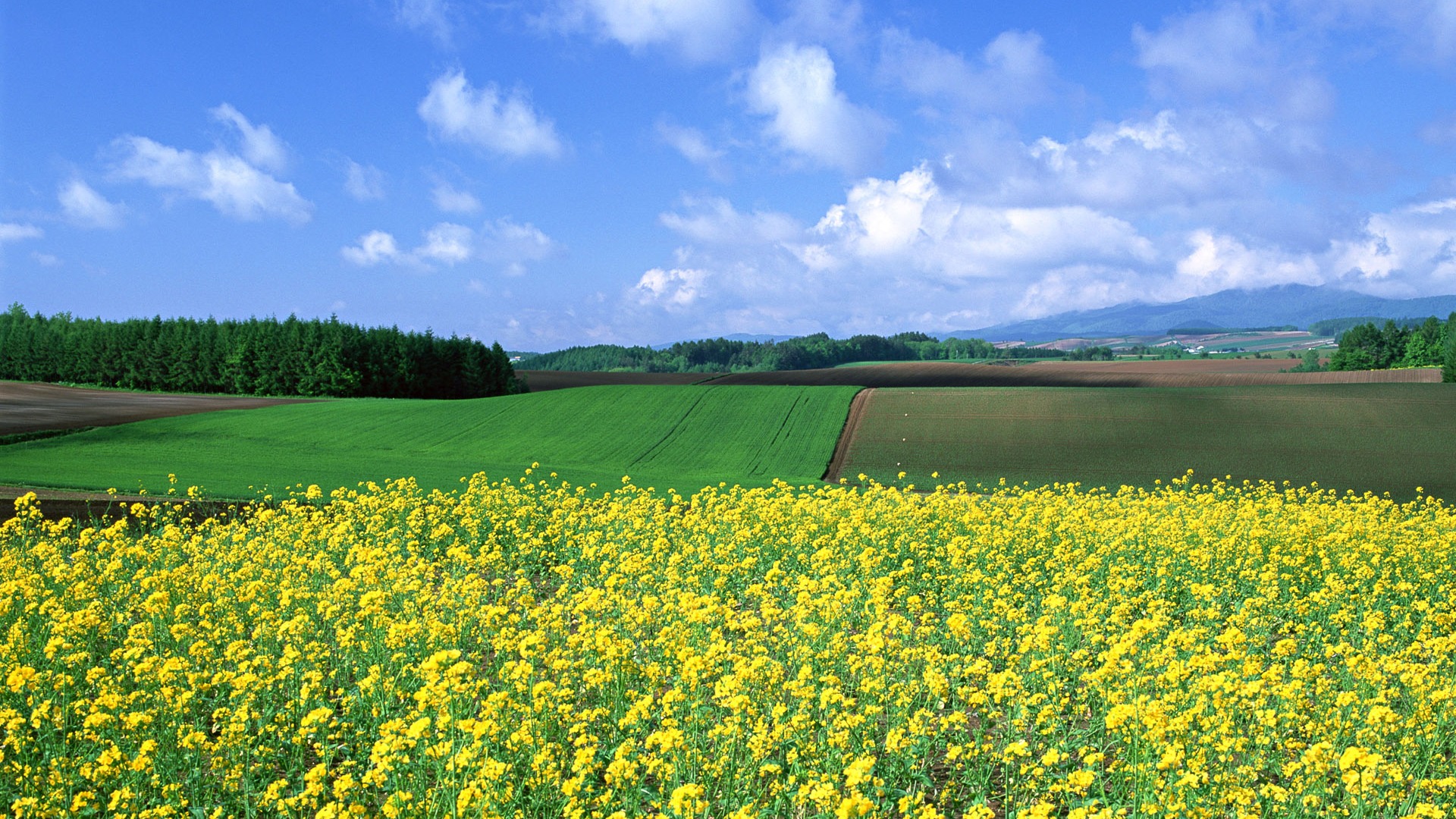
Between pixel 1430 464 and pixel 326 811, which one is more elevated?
pixel 326 811

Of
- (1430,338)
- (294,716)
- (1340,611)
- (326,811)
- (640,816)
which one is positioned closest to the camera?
(326,811)

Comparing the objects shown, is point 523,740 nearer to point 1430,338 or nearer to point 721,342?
point 1430,338

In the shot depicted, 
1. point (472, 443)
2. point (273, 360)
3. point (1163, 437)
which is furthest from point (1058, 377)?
point (273, 360)

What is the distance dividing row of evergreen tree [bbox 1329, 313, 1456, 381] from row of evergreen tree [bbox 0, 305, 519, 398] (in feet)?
307

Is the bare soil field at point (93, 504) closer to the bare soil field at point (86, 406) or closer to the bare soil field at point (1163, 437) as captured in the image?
the bare soil field at point (1163, 437)

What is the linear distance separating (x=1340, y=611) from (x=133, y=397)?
8085 cm

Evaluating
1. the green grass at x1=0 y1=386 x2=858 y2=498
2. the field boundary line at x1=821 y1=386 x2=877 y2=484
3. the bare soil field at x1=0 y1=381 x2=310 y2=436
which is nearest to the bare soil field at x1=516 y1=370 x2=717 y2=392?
the bare soil field at x1=0 y1=381 x2=310 y2=436

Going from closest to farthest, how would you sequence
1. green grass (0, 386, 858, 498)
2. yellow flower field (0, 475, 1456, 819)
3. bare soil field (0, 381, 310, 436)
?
yellow flower field (0, 475, 1456, 819), green grass (0, 386, 858, 498), bare soil field (0, 381, 310, 436)

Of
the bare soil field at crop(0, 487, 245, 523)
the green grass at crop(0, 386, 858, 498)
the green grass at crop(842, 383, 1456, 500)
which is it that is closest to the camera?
the bare soil field at crop(0, 487, 245, 523)

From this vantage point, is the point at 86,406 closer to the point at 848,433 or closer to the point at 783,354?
the point at 848,433

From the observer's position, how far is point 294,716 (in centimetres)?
782

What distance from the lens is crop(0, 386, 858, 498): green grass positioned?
30703mm

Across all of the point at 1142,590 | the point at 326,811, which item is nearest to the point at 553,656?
the point at 326,811

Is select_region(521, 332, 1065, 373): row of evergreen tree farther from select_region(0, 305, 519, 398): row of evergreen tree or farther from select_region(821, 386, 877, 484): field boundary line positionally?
select_region(821, 386, 877, 484): field boundary line
